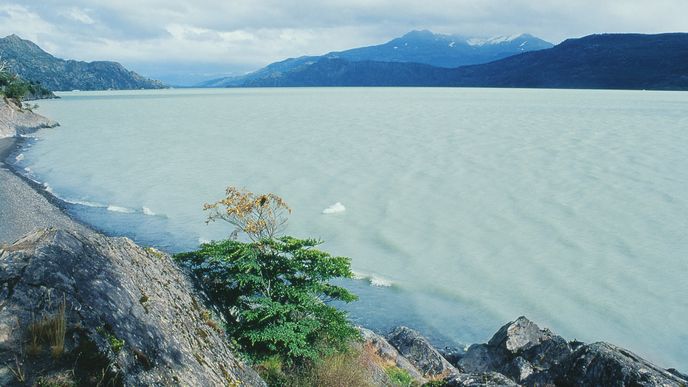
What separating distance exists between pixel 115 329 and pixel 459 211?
110 feet

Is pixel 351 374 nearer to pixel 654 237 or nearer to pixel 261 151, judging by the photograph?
pixel 654 237

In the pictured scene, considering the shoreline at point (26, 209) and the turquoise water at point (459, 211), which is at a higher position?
the shoreline at point (26, 209)

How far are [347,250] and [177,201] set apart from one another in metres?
18.3

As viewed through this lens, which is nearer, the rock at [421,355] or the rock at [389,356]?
the rock at [389,356]

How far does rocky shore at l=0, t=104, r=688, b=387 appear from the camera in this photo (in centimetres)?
581

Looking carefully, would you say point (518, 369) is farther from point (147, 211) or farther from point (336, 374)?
point (147, 211)

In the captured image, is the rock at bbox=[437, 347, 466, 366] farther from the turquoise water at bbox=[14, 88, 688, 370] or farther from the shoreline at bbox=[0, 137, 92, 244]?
the shoreline at bbox=[0, 137, 92, 244]

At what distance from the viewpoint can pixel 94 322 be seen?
21.1ft

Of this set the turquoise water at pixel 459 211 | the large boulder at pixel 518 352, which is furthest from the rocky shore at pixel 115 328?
the turquoise water at pixel 459 211

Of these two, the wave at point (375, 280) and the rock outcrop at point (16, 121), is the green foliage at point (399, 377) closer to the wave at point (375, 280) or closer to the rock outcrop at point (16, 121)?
the wave at point (375, 280)

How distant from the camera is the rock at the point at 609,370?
10.9 m

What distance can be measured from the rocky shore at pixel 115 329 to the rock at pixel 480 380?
3 cm

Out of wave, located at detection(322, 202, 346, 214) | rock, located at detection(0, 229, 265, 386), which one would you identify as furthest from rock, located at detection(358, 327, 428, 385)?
wave, located at detection(322, 202, 346, 214)

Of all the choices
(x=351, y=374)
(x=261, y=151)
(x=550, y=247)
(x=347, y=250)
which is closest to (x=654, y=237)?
(x=550, y=247)
